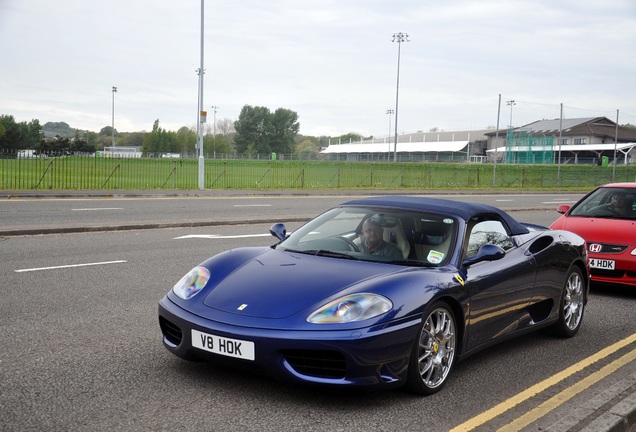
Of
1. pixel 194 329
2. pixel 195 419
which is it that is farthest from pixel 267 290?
pixel 195 419

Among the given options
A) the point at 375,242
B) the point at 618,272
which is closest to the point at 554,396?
the point at 375,242

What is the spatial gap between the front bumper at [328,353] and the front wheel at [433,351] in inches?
6.4

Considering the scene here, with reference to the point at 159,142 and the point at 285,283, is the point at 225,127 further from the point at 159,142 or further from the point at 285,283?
the point at 285,283

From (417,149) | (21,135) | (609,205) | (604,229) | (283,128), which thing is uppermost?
(283,128)

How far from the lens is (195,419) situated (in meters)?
3.91

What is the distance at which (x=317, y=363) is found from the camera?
4125 mm

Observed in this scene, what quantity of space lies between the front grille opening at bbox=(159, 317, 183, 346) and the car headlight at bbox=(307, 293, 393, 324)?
981mm

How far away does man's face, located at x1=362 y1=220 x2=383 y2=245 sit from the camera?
17.4 ft

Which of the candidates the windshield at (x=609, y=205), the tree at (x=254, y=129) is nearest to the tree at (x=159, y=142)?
the tree at (x=254, y=129)

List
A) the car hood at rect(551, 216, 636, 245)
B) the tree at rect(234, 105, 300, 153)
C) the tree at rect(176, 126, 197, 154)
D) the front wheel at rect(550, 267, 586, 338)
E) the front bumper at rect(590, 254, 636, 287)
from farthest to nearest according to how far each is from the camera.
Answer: the tree at rect(234, 105, 300, 153), the tree at rect(176, 126, 197, 154), the car hood at rect(551, 216, 636, 245), the front bumper at rect(590, 254, 636, 287), the front wheel at rect(550, 267, 586, 338)

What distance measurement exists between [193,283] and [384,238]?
1.49 meters

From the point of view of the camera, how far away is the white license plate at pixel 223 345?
408 cm

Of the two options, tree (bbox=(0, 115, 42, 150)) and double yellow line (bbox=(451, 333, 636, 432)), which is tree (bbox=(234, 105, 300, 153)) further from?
double yellow line (bbox=(451, 333, 636, 432))

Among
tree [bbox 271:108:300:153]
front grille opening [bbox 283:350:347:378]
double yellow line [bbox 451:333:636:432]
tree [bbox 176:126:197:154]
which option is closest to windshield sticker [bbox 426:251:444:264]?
double yellow line [bbox 451:333:636:432]
